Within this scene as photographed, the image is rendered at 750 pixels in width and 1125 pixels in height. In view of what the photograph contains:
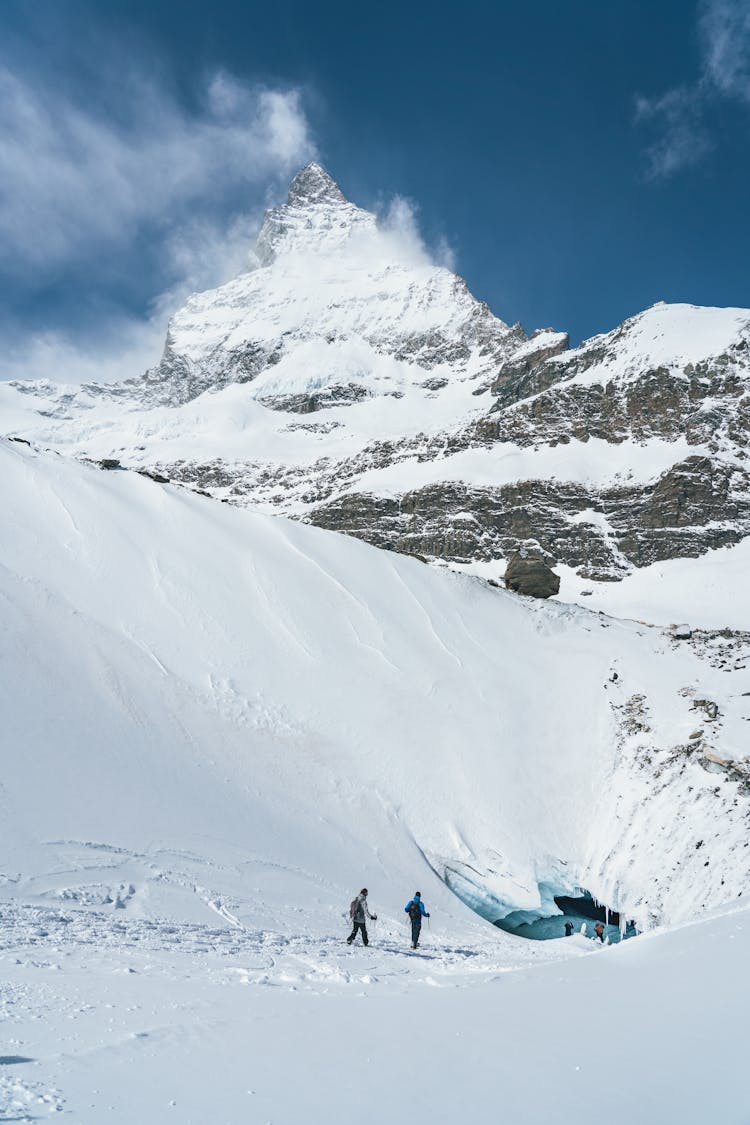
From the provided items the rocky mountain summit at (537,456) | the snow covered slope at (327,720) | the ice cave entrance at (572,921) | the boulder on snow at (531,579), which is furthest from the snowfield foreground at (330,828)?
the rocky mountain summit at (537,456)

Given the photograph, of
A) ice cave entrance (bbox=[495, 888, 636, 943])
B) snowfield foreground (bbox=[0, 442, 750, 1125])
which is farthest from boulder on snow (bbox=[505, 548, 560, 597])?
ice cave entrance (bbox=[495, 888, 636, 943])

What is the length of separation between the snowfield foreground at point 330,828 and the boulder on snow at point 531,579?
656 centimetres

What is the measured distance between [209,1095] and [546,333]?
18787cm

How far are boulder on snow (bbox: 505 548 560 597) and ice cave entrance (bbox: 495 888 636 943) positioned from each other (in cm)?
1848

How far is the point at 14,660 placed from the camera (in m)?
16.3

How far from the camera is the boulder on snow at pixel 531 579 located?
37.3 meters

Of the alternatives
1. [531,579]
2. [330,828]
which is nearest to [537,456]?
[531,579]

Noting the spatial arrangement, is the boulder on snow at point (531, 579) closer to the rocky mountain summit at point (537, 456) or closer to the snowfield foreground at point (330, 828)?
the snowfield foreground at point (330, 828)

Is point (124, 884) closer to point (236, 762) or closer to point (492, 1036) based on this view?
point (236, 762)

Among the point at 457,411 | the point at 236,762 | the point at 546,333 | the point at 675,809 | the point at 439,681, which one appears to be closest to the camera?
the point at 236,762

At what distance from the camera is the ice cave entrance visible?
18391 mm

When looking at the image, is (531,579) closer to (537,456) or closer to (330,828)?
(330,828)

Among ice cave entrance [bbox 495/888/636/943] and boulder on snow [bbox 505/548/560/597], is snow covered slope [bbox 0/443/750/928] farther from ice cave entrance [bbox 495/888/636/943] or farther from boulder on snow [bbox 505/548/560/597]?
boulder on snow [bbox 505/548/560/597]

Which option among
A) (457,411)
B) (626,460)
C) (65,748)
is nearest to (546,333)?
(457,411)
